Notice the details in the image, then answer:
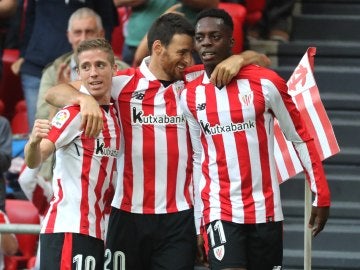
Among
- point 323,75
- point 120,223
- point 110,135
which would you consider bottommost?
point 120,223

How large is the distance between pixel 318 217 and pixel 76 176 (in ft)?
4.78

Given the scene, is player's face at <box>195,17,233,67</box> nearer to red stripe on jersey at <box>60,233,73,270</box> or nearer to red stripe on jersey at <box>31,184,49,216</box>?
red stripe on jersey at <box>60,233,73,270</box>

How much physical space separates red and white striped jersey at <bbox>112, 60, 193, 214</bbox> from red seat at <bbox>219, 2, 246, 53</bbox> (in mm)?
2653

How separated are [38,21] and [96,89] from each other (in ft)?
12.2

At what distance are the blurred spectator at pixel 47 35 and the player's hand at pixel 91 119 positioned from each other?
3548mm

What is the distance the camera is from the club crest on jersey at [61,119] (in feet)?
26.9

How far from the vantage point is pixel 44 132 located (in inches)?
311

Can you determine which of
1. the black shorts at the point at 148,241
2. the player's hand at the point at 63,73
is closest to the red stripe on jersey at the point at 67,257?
the black shorts at the point at 148,241

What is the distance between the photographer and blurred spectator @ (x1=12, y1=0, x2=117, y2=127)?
11734mm

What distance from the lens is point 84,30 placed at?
430 inches

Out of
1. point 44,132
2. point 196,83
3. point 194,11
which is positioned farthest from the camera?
point 194,11

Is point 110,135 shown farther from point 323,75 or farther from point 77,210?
point 323,75

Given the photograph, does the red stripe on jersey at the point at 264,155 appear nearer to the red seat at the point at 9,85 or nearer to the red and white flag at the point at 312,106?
the red and white flag at the point at 312,106

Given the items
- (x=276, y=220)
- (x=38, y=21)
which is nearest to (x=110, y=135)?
(x=276, y=220)
